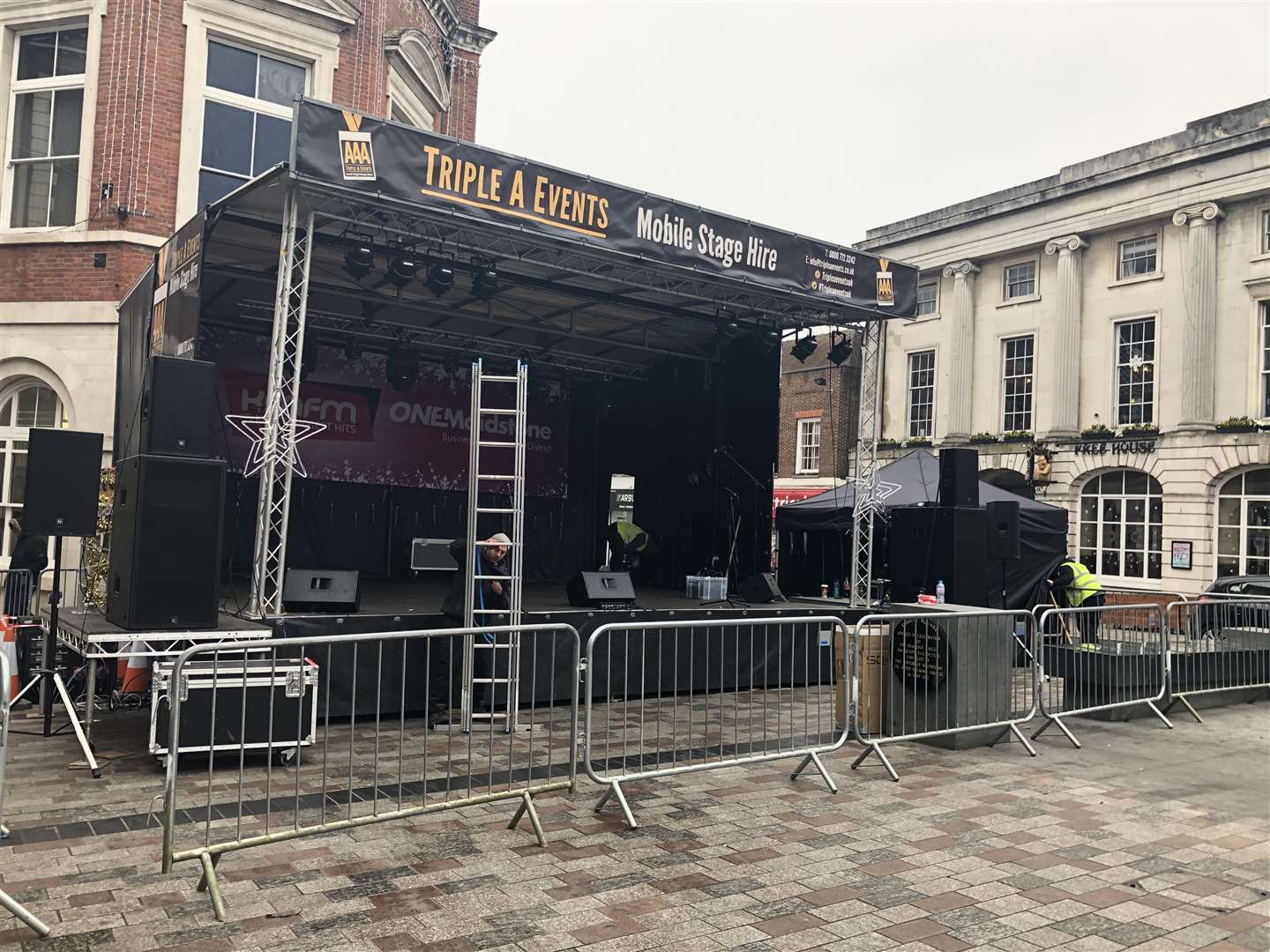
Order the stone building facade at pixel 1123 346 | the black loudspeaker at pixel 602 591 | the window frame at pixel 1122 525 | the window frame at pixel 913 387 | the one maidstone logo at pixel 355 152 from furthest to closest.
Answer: the window frame at pixel 913 387 → the window frame at pixel 1122 525 → the stone building facade at pixel 1123 346 → the black loudspeaker at pixel 602 591 → the one maidstone logo at pixel 355 152

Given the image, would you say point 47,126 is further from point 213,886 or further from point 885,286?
point 213,886

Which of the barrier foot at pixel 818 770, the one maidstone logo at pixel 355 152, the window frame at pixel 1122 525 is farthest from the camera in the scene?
the window frame at pixel 1122 525

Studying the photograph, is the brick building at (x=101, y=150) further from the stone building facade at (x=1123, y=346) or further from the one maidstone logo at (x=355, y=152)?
the stone building facade at (x=1123, y=346)

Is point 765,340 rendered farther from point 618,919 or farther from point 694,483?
point 618,919

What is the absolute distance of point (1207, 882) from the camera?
491 cm

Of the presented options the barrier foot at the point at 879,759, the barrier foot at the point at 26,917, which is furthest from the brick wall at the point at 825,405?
the barrier foot at the point at 26,917

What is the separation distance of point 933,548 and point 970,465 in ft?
4.89

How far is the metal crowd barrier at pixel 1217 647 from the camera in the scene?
9798 mm

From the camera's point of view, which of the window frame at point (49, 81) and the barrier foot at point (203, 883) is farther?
the window frame at point (49, 81)

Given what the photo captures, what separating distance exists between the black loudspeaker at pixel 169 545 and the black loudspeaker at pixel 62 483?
2.60ft

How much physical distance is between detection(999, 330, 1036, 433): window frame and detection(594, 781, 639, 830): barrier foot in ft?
85.0

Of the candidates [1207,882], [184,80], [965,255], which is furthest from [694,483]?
[965,255]

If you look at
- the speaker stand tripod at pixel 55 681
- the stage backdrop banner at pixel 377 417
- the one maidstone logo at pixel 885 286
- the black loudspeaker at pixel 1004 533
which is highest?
the one maidstone logo at pixel 885 286

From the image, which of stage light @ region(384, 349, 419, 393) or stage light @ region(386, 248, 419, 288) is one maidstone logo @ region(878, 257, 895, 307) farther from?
stage light @ region(384, 349, 419, 393)
